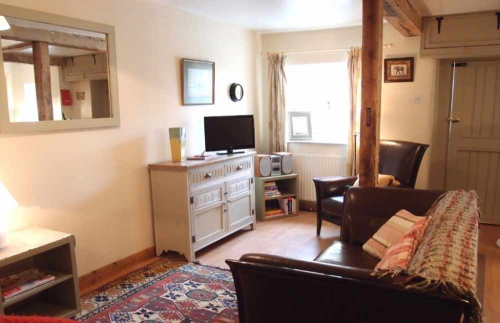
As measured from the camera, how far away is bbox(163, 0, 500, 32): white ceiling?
3.69m

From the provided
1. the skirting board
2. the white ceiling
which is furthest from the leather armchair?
the skirting board

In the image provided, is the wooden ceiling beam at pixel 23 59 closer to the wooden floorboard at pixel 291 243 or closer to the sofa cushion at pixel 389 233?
the wooden floorboard at pixel 291 243

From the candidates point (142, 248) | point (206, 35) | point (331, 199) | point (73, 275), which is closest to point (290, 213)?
point (331, 199)

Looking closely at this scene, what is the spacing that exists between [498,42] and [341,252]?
3.14 metres

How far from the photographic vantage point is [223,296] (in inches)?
112

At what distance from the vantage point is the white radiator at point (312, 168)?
4918 millimetres

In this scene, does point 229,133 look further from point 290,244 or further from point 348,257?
point 348,257

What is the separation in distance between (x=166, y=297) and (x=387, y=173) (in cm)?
263

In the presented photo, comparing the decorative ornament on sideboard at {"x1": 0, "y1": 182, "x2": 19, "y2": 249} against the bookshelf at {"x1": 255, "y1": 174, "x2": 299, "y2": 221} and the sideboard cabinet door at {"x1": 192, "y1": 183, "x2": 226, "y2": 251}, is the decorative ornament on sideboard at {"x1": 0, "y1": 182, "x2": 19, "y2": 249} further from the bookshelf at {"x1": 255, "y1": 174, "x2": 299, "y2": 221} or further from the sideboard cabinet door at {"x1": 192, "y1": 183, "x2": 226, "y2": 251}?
the bookshelf at {"x1": 255, "y1": 174, "x2": 299, "y2": 221}

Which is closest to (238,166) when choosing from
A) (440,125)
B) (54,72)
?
(54,72)

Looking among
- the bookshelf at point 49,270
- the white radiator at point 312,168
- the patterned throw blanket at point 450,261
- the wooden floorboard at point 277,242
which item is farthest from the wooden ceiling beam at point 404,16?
the bookshelf at point 49,270

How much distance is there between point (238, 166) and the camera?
161 inches

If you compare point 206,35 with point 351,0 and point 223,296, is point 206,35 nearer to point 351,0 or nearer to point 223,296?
point 351,0

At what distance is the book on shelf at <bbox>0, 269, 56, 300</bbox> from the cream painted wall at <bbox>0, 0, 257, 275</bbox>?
0.32 meters
